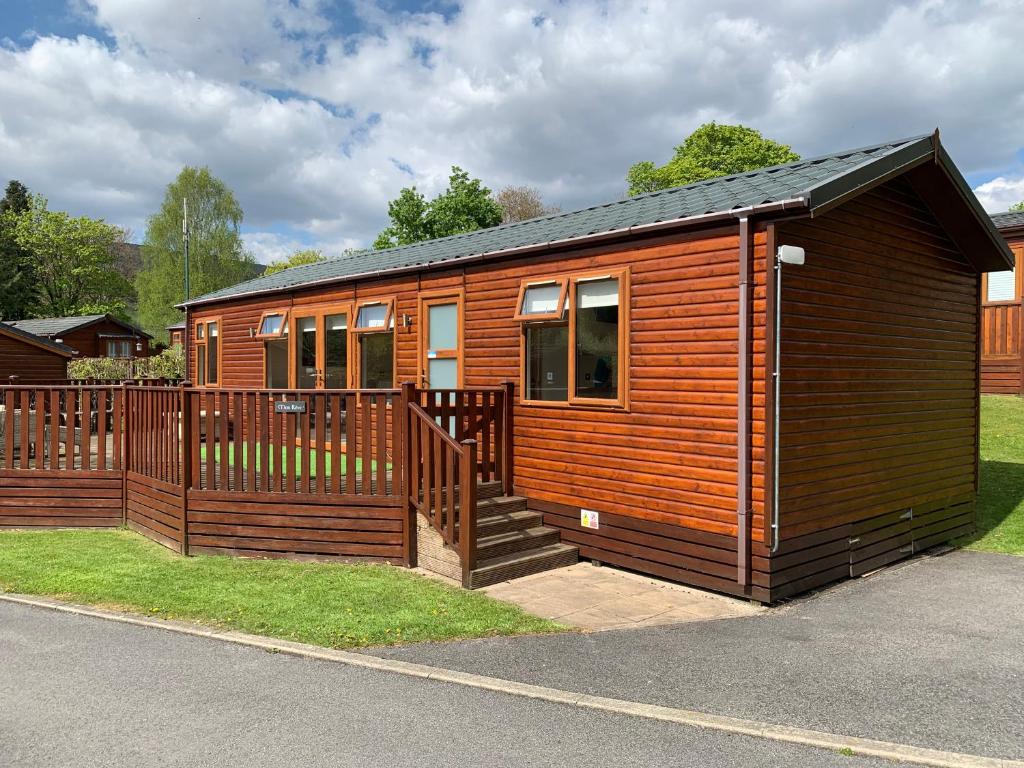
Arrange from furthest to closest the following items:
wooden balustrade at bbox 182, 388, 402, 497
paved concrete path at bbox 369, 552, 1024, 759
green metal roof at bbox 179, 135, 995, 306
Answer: wooden balustrade at bbox 182, 388, 402, 497
green metal roof at bbox 179, 135, 995, 306
paved concrete path at bbox 369, 552, 1024, 759

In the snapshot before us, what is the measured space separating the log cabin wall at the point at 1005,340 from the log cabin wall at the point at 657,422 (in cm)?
943

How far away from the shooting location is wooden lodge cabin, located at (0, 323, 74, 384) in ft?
80.6

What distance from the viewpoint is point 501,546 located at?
678 centimetres

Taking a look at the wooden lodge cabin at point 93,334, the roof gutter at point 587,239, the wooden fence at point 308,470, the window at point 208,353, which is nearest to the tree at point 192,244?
the wooden lodge cabin at point 93,334

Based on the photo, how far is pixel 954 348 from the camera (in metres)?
8.14

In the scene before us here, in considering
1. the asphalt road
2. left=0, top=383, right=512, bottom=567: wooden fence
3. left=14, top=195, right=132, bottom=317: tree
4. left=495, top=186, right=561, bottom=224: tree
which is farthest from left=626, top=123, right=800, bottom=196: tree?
left=14, top=195, right=132, bottom=317: tree

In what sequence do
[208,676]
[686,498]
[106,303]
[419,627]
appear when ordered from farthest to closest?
[106,303] < [686,498] < [419,627] < [208,676]

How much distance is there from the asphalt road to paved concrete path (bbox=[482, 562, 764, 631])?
161 centimetres

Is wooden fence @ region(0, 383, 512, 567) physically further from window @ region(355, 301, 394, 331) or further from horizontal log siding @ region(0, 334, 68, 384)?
horizontal log siding @ region(0, 334, 68, 384)

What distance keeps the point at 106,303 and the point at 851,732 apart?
5673cm

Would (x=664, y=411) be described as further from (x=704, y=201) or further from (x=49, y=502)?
(x=49, y=502)

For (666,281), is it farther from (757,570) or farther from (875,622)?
(875,622)

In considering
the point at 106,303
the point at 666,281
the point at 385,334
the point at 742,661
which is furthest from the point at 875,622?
the point at 106,303

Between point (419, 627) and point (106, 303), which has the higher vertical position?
point (106, 303)
